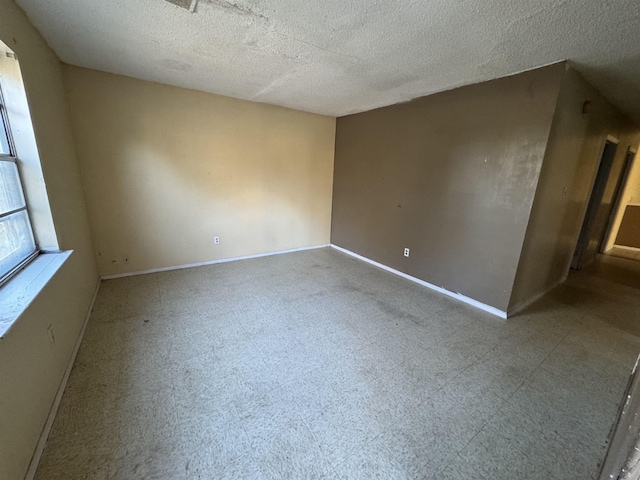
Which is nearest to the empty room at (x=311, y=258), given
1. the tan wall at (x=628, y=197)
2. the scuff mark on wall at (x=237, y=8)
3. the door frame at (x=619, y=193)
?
the scuff mark on wall at (x=237, y=8)

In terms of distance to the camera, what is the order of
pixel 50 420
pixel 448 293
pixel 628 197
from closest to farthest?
pixel 50 420 < pixel 448 293 < pixel 628 197

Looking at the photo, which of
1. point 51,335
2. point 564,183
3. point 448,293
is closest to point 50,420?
point 51,335

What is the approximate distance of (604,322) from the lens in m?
2.59

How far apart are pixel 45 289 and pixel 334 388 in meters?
1.86

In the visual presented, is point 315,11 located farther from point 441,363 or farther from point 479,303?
point 479,303

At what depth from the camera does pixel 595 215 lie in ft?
12.8

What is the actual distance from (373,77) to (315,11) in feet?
3.79

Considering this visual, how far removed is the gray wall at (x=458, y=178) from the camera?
237cm

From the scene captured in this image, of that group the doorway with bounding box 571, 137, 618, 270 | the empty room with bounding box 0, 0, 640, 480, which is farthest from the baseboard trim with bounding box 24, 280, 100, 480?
the doorway with bounding box 571, 137, 618, 270

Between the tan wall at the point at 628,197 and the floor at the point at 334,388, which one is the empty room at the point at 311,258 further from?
the tan wall at the point at 628,197

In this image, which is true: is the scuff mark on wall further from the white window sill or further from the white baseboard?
the white baseboard

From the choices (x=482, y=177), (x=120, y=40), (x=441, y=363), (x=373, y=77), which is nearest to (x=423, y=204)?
(x=482, y=177)

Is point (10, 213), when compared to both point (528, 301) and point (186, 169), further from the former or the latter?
point (528, 301)

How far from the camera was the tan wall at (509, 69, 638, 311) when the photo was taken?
2.36m
